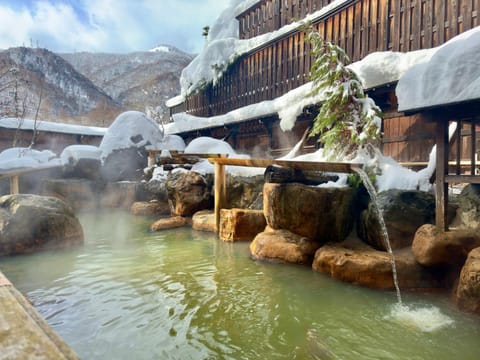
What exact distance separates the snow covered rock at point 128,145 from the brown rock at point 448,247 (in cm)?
1375

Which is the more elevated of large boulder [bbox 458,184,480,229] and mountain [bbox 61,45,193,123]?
mountain [bbox 61,45,193,123]

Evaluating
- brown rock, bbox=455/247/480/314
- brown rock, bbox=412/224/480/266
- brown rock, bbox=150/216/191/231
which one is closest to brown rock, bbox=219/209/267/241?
brown rock, bbox=150/216/191/231

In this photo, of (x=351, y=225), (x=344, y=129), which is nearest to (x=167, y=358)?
(x=351, y=225)

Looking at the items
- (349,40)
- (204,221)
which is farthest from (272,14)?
(204,221)

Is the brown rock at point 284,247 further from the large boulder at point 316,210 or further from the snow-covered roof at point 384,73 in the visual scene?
the snow-covered roof at point 384,73

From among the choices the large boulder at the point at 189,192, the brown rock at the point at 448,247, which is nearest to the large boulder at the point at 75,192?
the large boulder at the point at 189,192

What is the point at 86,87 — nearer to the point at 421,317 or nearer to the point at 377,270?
the point at 377,270

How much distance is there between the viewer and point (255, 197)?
968 cm

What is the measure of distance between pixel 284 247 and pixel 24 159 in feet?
44.6

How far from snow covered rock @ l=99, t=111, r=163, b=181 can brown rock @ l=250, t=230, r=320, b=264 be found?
35.8 ft

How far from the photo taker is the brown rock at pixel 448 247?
14.5 ft

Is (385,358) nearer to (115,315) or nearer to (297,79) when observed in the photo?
(115,315)

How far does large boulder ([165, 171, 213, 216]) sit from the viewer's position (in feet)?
35.0

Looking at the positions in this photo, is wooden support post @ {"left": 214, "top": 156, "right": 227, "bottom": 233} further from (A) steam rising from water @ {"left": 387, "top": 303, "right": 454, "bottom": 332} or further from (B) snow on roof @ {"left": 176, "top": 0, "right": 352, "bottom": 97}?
(B) snow on roof @ {"left": 176, "top": 0, "right": 352, "bottom": 97}
